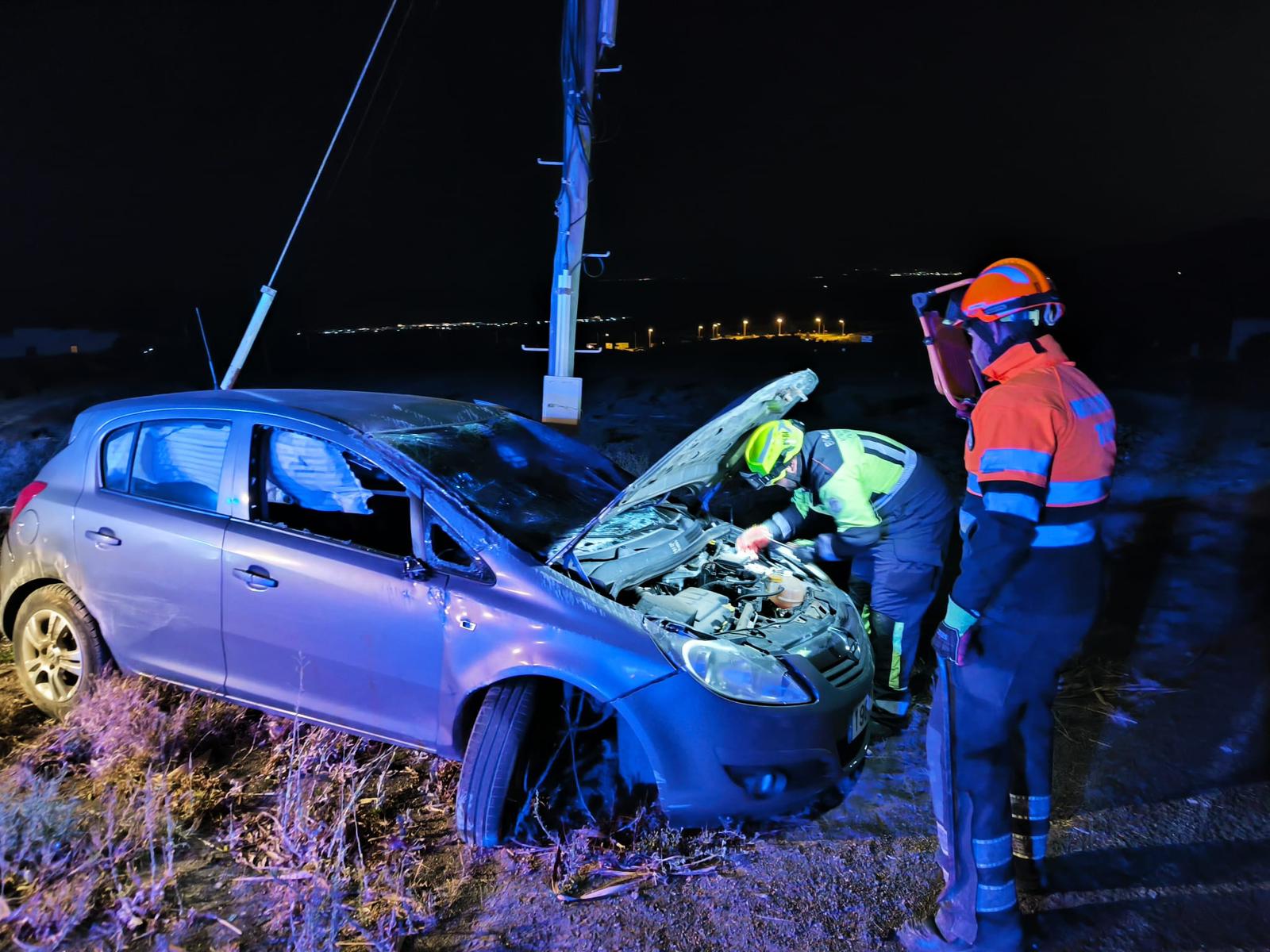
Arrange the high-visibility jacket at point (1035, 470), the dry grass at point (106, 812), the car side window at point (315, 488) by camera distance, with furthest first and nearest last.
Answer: the car side window at point (315, 488) → the dry grass at point (106, 812) → the high-visibility jacket at point (1035, 470)

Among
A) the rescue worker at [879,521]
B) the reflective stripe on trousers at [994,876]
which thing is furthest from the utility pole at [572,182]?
the reflective stripe on trousers at [994,876]

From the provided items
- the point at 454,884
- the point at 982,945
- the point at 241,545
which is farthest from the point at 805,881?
the point at 241,545

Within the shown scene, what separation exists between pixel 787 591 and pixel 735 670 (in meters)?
0.92

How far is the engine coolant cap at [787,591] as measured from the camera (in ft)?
11.5

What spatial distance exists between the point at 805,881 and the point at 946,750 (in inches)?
28.9

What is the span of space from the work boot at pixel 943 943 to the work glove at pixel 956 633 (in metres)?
0.88

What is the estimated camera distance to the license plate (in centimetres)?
299

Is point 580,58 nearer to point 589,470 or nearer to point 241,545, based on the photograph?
point 589,470

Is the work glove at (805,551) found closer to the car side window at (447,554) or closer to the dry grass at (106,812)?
the car side window at (447,554)

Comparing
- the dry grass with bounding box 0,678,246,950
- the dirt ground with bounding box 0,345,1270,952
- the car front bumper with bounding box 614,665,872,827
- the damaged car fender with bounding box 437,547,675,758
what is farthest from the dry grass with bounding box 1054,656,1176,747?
the dry grass with bounding box 0,678,246,950

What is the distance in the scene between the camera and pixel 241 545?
306 cm

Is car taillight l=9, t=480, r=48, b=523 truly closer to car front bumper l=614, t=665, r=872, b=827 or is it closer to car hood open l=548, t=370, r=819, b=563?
car hood open l=548, t=370, r=819, b=563

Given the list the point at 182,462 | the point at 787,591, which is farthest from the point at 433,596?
the point at 787,591

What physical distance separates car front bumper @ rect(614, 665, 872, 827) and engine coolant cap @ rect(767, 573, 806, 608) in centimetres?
65
